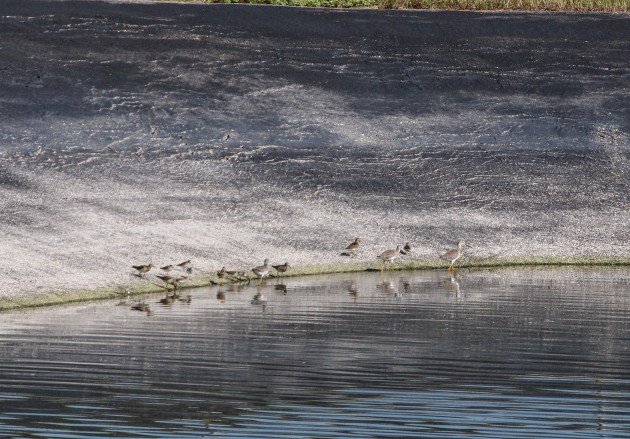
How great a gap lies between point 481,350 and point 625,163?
19865 mm

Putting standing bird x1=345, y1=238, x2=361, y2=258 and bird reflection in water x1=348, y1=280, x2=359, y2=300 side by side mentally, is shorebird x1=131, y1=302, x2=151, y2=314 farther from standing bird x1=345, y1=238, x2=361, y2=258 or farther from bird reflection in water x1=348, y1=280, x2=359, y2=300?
standing bird x1=345, y1=238, x2=361, y2=258

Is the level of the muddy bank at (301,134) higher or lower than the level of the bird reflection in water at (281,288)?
higher

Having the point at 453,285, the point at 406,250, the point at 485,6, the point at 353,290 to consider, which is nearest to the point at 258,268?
the point at 353,290

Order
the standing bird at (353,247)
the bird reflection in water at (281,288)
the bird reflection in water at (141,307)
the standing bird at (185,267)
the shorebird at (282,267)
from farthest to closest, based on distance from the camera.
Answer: the standing bird at (353,247), the shorebird at (282,267), the standing bird at (185,267), the bird reflection in water at (281,288), the bird reflection in water at (141,307)

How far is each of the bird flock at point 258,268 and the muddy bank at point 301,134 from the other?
0.44 meters

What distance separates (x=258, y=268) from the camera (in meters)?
28.6

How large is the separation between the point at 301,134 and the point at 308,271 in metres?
7.65

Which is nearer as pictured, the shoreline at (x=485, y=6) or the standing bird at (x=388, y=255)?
the standing bird at (x=388, y=255)

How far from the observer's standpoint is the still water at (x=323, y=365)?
49.5 feet

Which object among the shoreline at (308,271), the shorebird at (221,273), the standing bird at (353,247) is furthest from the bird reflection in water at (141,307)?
the standing bird at (353,247)

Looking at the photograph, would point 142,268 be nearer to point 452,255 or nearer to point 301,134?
point 452,255

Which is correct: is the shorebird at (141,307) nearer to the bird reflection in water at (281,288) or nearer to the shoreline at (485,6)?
the bird reflection in water at (281,288)

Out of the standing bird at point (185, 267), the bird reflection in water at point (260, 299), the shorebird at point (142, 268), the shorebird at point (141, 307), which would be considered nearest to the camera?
the shorebird at point (141, 307)

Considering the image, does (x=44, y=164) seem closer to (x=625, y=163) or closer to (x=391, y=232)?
(x=391, y=232)
